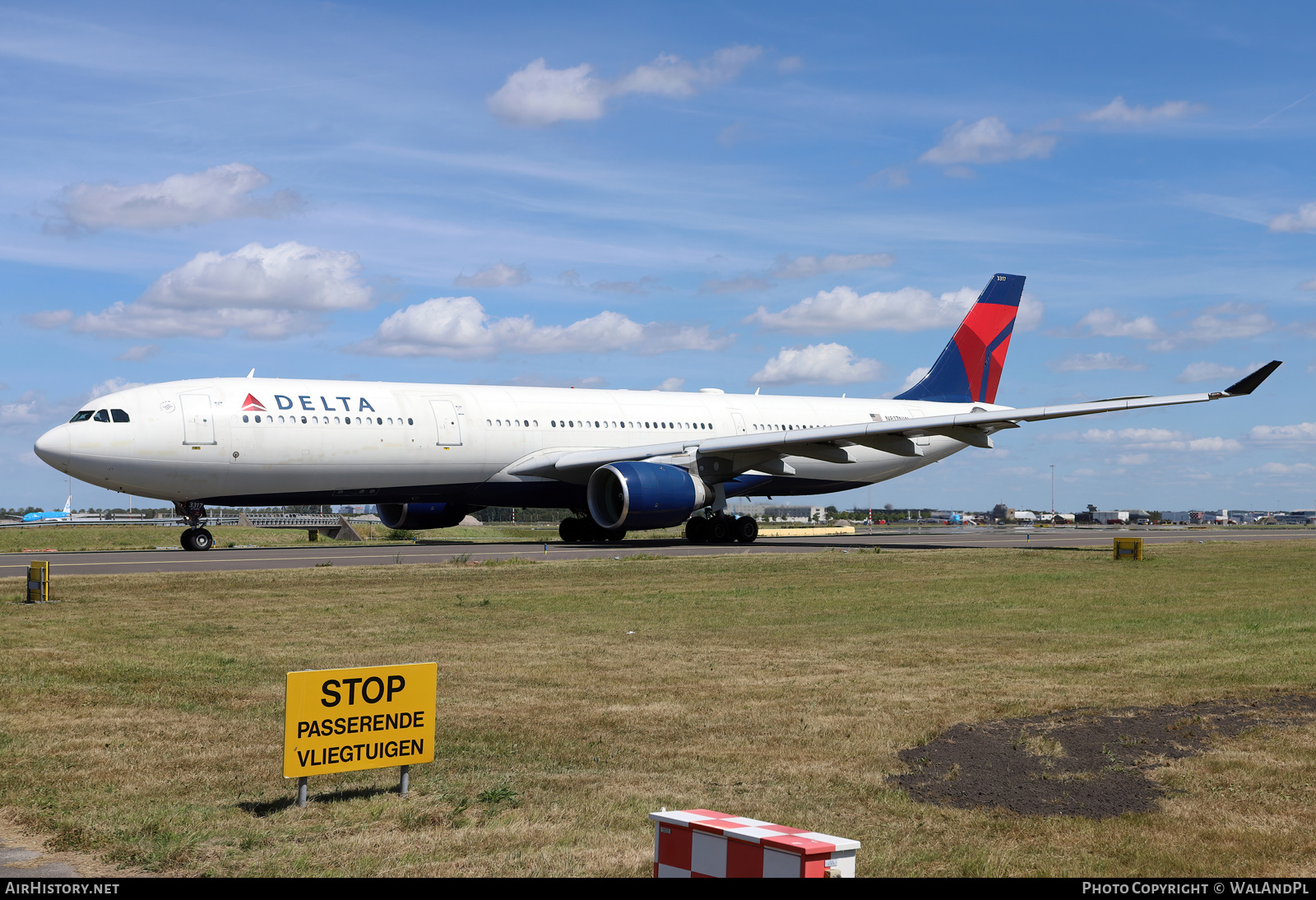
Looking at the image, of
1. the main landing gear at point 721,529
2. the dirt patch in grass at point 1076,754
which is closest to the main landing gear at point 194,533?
the main landing gear at point 721,529

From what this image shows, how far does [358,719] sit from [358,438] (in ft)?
78.7

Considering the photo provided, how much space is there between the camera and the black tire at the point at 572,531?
123 feet

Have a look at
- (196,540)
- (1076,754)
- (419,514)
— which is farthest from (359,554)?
(1076,754)

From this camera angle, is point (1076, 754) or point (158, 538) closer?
point (1076, 754)

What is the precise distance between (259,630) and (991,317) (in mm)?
36788

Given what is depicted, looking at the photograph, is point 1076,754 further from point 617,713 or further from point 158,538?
point 158,538

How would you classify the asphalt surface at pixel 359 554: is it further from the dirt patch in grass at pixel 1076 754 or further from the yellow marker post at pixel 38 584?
the dirt patch in grass at pixel 1076 754

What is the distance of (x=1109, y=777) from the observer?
7.82 metres

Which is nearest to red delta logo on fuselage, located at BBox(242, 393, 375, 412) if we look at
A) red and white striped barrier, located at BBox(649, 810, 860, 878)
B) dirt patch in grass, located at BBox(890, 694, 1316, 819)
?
dirt patch in grass, located at BBox(890, 694, 1316, 819)

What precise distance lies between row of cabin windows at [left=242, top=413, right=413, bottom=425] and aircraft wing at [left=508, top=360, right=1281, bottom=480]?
4189mm

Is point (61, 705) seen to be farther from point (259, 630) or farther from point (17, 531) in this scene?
point (17, 531)

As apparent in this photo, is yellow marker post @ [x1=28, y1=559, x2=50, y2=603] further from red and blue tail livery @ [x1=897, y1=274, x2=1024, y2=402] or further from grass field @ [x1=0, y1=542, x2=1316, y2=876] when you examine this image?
red and blue tail livery @ [x1=897, y1=274, x2=1024, y2=402]

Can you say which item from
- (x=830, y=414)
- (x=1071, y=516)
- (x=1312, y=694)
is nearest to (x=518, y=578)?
(x=1312, y=694)

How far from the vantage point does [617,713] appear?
9914mm
